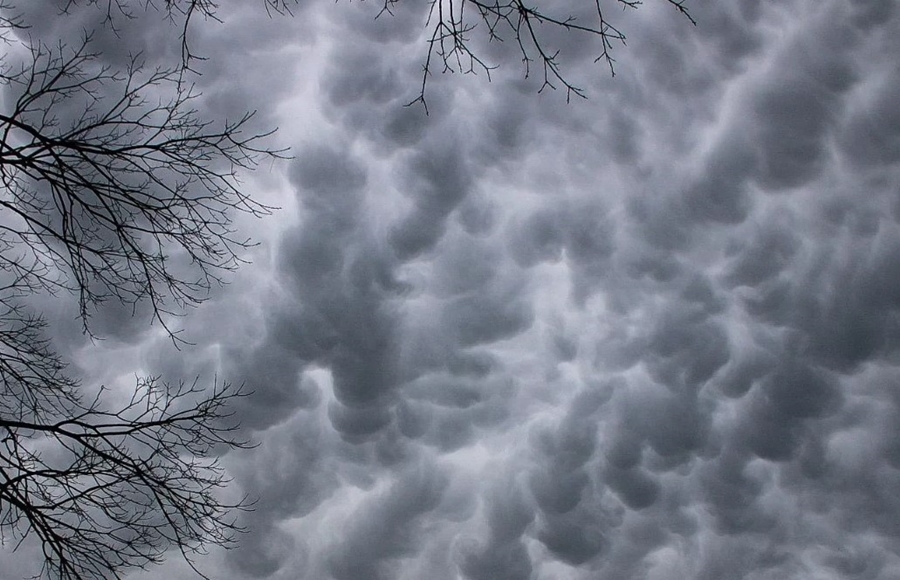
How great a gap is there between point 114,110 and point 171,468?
8.58 ft

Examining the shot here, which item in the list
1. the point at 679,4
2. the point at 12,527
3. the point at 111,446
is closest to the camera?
the point at 679,4

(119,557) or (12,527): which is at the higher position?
(12,527)

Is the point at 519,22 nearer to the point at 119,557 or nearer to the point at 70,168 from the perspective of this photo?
the point at 70,168

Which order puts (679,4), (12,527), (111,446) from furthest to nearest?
(12,527), (111,446), (679,4)

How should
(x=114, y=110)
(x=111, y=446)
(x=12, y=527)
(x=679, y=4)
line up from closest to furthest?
(x=679, y=4), (x=114, y=110), (x=111, y=446), (x=12, y=527)

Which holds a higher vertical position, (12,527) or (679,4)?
(679,4)

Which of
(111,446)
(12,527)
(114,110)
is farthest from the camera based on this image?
(12,527)

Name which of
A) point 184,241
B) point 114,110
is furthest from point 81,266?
point 114,110

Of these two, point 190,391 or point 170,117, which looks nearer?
point 170,117

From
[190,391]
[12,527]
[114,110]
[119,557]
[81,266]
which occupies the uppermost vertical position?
[114,110]

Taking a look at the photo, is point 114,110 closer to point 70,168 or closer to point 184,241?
point 70,168

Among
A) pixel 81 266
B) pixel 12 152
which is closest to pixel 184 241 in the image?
pixel 81 266

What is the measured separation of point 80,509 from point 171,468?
79 cm

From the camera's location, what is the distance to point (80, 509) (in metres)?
5.51
